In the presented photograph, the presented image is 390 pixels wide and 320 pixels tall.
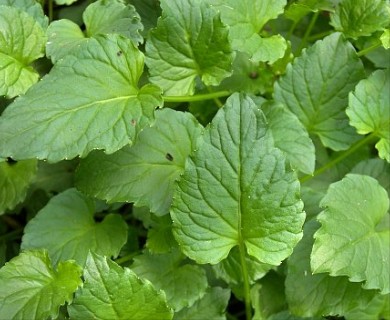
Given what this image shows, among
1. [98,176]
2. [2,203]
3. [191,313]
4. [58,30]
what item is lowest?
[191,313]

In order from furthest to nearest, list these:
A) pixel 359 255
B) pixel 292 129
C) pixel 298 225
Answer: pixel 292 129, pixel 359 255, pixel 298 225

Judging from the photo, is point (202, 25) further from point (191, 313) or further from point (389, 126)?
point (191, 313)

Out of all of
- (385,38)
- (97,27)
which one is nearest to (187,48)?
(97,27)

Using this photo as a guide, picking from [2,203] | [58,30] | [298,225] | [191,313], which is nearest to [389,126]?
[298,225]

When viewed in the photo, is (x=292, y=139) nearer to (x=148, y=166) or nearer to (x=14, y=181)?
(x=148, y=166)

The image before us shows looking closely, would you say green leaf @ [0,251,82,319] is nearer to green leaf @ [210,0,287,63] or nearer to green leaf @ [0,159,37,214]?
green leaf @ [0,159,37,214]
